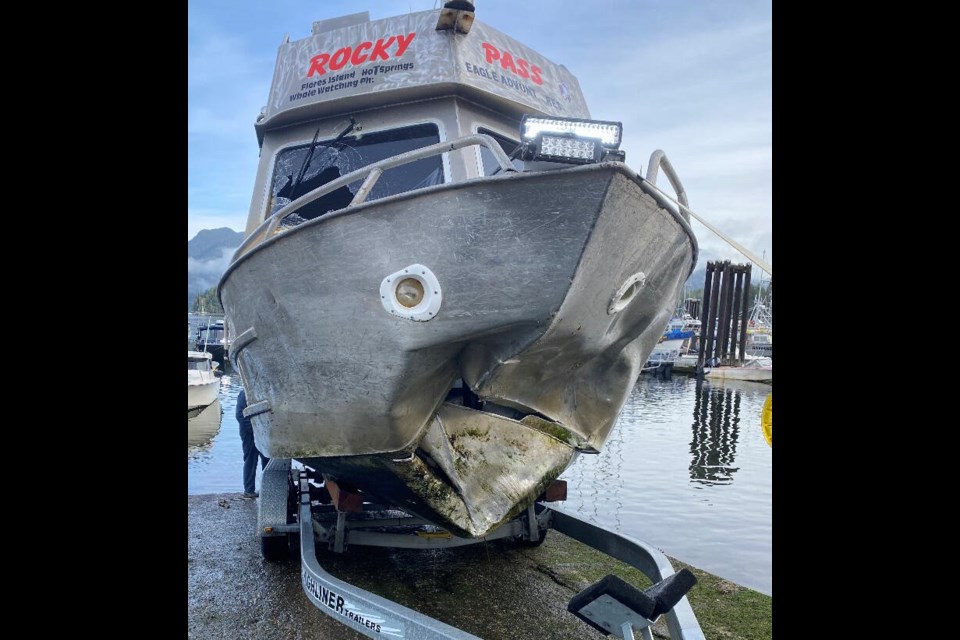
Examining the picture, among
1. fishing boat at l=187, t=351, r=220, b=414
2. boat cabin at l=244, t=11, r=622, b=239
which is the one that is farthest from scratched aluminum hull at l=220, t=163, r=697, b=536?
fishing boat at l=187, t=351, r=220, b=414

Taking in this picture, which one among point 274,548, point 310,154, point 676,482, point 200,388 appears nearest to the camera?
point 310,154

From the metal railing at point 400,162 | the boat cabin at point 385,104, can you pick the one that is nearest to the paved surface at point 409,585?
the metal railing at point 400,162

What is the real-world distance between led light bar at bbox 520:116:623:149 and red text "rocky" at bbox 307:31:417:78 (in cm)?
205

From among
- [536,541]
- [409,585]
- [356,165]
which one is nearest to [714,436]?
[536,541]

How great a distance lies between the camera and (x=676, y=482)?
32.0ft

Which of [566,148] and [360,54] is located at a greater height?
[360,54]

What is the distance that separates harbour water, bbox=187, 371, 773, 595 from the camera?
21.7ft

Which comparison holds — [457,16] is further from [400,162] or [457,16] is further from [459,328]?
[459,328]

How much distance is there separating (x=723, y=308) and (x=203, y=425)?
24741mm
